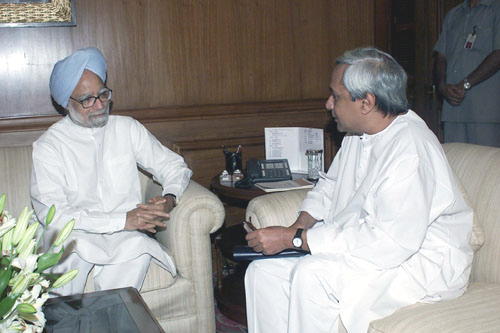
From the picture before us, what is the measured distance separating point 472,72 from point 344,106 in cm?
215

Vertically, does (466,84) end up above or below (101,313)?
above

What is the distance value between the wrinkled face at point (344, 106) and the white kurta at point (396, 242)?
0.14 m

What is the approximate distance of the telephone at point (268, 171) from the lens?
3426mm

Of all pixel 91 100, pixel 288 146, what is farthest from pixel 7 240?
pixel 288 146

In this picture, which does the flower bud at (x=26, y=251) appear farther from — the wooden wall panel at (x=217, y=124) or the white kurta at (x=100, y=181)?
the wooden wall panel at (x=217, y=124)

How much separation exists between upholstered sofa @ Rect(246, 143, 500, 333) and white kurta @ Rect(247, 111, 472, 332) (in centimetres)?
8

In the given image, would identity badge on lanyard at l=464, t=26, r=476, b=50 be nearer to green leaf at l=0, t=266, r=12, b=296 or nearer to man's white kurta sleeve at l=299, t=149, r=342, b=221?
man's white kurta sleeve at l=299, t=149, r=342, b=221

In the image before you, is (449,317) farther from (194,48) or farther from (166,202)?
(194,48)

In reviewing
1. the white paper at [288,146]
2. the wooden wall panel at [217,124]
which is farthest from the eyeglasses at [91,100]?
the white paper at [288,146]

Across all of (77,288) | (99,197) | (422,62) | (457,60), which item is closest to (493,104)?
(457,60)

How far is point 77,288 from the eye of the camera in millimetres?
2756

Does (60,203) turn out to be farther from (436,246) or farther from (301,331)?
(436,246)

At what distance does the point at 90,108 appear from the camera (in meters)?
2.98

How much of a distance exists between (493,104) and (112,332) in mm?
3281
